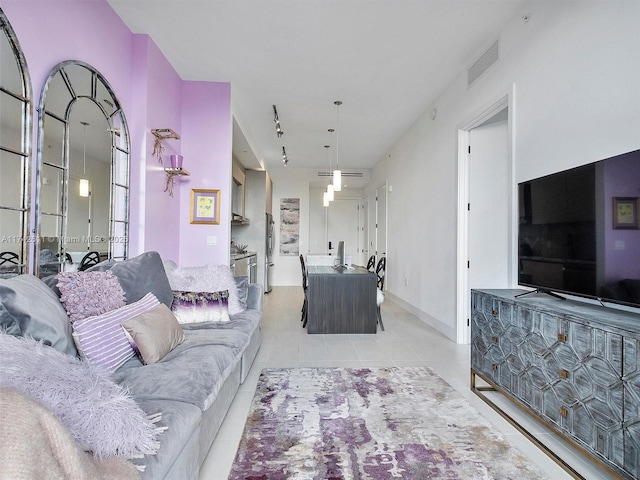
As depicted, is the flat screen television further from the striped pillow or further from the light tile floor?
the striped pillow

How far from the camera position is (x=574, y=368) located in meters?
1.65

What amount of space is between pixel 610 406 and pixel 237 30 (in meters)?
3.68

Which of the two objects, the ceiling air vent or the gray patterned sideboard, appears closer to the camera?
the gray patterned sideboard

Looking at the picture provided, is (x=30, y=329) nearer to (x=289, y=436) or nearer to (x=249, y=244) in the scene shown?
(x=289, y=436)

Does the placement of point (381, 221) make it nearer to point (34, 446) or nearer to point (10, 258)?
point (10, 258)

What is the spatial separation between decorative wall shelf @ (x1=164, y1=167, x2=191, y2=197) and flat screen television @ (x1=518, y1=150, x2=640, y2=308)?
331 cm

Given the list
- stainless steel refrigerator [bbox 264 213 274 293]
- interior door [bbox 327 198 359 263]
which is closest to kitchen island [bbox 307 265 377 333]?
stainless steel refrigerator [bbox 264 213 274 293]

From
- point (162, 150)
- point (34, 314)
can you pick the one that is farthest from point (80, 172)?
point (34, 314)

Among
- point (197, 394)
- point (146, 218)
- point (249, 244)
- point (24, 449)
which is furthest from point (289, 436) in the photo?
point (249, 244)

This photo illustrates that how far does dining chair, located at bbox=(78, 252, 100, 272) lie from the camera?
2445 mm

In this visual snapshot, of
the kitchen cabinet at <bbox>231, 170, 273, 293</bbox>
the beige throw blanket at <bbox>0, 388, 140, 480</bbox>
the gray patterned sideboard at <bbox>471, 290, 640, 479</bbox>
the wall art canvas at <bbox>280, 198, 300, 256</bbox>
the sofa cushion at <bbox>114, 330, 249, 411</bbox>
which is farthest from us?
the wall art canvas at <bbox>280, 198, 300, 256</bbox>

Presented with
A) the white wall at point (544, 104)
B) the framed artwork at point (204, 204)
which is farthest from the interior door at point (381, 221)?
the framed artwork at point (204, 204)

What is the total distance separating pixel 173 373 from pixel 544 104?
3017 millimetres

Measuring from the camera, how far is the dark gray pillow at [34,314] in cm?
130
